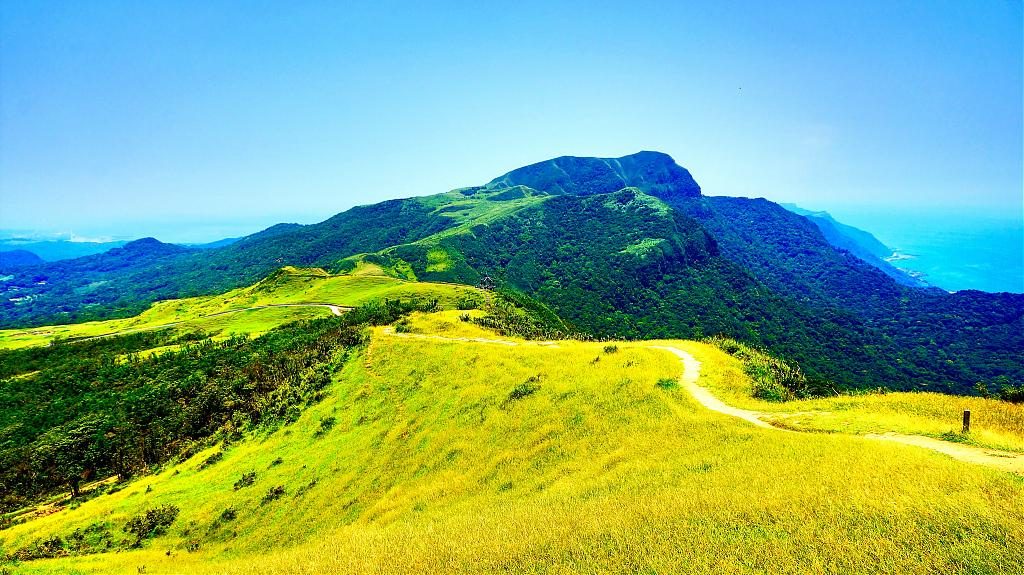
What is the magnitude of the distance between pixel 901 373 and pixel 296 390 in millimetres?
199755

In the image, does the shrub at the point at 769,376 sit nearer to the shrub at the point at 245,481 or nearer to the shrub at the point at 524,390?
the shrub at the point at 524,390

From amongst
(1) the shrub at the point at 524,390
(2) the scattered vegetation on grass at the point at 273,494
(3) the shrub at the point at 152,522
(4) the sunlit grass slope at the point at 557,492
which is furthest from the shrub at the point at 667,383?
(3) the shrub at the point at 152,522

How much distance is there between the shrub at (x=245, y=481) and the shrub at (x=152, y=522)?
4.13 meters

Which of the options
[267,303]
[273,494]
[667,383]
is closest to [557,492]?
[667,383]

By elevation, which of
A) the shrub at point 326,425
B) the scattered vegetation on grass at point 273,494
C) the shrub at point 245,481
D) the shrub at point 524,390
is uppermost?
the shrub at point 524,390

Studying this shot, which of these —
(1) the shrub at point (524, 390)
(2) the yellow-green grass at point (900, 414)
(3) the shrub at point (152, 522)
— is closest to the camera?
(2) the yellow-green grass at point (900, 414)

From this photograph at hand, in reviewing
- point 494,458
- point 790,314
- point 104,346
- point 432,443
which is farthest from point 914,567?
point 790,314

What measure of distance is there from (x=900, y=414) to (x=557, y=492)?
16.7 meters

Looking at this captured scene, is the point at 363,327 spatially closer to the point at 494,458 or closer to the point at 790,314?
the point at 494,458

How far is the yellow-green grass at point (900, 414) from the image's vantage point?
53.8 feet

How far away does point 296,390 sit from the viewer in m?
53.0

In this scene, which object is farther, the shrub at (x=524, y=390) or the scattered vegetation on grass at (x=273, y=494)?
the shrub at (x=524, y=390)

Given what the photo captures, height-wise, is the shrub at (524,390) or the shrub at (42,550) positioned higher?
the shrub at (524,390)

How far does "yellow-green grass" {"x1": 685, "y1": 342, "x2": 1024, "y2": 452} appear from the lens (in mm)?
16391
